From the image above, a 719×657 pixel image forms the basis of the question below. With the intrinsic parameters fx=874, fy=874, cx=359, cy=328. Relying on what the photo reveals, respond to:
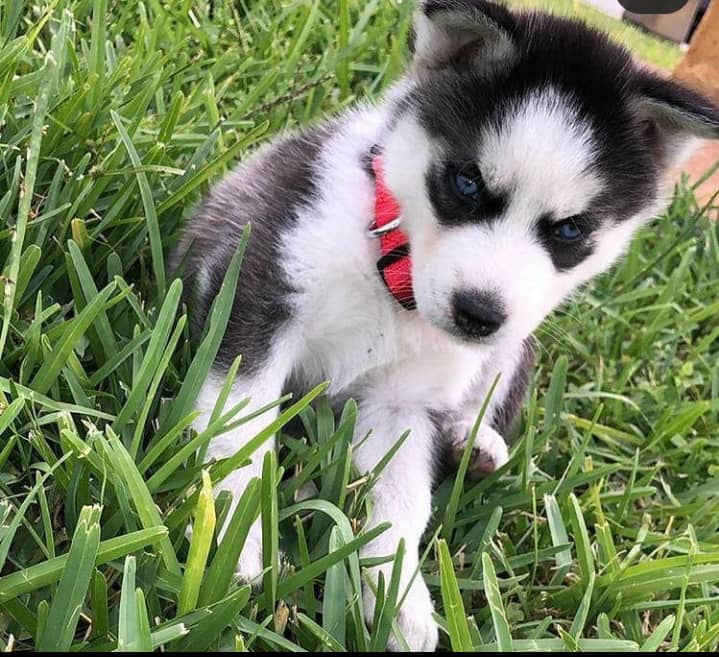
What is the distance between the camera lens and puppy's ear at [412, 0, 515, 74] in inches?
99.3

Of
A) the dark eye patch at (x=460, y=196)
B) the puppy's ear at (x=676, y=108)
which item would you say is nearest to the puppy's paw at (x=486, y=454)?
the dark eye patch at (x=460, y=196)

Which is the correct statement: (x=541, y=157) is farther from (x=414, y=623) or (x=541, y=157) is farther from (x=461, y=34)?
(x=414, y=623)

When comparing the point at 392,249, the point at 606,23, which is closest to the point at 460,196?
the point at 392,249

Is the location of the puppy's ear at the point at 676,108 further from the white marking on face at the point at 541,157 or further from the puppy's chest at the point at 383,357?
the puppy's chest at the point at 383,357

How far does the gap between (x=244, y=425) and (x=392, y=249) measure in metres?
0.70

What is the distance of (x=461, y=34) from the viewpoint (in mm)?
2715

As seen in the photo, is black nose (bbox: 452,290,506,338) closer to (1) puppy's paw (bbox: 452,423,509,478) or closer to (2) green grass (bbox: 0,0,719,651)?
(2) green grass (bbox: 0,0,719,651)

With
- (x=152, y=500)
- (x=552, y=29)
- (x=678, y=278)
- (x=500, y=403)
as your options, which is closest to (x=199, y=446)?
(x=152, y=500)

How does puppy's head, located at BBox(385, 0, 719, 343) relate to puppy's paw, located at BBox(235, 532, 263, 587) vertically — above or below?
above

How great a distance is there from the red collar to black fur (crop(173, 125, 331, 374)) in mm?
238

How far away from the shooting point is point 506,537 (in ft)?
8.85

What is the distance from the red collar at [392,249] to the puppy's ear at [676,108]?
0.80 meters

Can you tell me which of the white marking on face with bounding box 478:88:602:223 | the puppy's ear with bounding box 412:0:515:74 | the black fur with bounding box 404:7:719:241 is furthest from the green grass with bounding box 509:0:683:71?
the white marking on face with bounding box 478:88:602:223

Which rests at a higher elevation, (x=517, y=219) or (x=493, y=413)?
(x=517, y=219)
